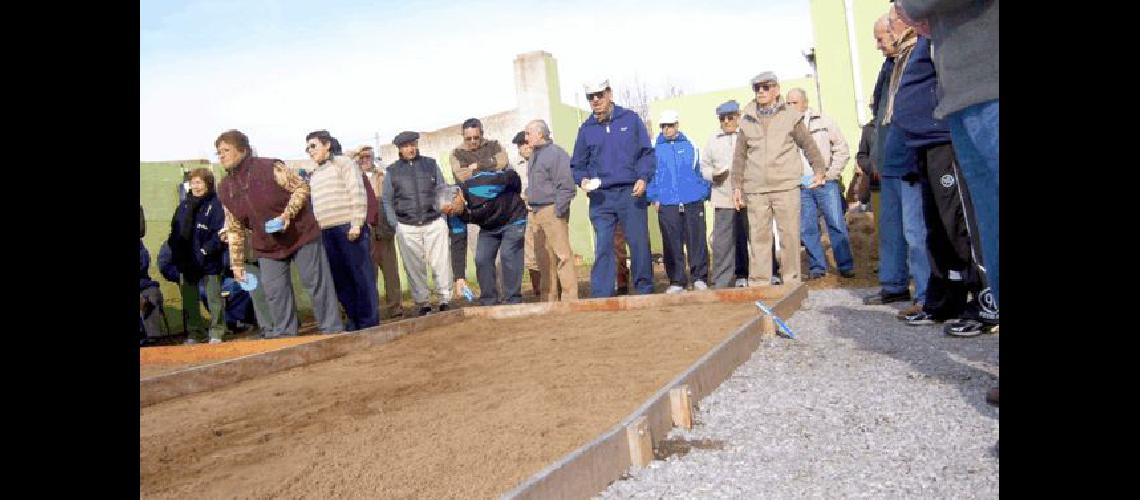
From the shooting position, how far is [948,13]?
2.87m

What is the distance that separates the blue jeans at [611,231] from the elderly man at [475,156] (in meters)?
1.14

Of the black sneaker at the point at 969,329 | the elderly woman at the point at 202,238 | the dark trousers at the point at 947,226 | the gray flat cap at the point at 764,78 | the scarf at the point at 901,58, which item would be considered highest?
the gray flat cap at the point at 764,78

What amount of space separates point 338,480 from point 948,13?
7.73 feet

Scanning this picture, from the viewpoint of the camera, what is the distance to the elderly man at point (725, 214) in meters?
8.30

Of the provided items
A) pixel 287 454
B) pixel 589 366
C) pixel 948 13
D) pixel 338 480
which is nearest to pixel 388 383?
pixel 589 366

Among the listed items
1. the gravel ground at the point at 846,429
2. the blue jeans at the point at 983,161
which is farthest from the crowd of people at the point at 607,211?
the blue jeans at the point at 983,161

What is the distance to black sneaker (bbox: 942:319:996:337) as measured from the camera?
446 centimetres

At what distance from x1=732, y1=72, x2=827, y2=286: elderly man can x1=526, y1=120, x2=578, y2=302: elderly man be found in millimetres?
1549

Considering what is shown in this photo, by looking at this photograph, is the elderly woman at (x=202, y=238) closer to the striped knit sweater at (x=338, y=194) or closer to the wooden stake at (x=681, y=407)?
the striped knit sweater at (x=338, y=194)

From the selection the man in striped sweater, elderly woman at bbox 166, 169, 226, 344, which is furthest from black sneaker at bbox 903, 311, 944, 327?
elderly woman at bbox 166, 169, 226, 344

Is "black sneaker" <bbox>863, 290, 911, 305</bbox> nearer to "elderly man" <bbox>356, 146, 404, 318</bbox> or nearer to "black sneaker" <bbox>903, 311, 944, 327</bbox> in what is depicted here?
"black sneaker" <bbox>903, 311, 944, 327</bbox>

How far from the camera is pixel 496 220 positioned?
330 inches

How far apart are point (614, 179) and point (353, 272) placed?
7.54ft
